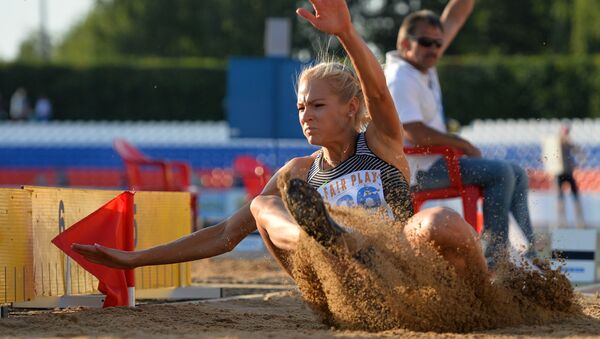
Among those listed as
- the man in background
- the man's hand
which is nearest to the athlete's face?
the man in background

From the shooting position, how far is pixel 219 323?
17.4ft

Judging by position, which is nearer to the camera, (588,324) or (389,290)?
(389,290)

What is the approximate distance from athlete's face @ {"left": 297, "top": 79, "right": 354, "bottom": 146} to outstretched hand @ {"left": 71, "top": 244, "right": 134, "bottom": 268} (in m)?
1.11

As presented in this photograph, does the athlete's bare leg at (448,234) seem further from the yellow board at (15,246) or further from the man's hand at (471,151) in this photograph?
the man's hand at (471,151)

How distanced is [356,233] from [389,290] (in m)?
0.28

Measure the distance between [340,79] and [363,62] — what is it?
300 mm

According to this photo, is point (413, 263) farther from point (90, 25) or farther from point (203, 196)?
point (90, 25)

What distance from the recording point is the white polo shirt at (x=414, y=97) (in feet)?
23.9

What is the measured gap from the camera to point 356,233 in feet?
14.4

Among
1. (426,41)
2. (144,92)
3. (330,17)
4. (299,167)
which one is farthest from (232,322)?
(144,92)

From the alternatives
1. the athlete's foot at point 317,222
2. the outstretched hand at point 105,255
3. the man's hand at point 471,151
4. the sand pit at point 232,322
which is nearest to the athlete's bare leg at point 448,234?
→ the sand pit at point 232,322

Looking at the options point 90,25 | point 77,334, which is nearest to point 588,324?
point 77,334

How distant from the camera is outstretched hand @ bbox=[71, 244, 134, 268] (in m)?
5.35

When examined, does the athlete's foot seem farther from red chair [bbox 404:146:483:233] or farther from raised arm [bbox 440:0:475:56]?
raised arm [bbox 440:0:475:56]
